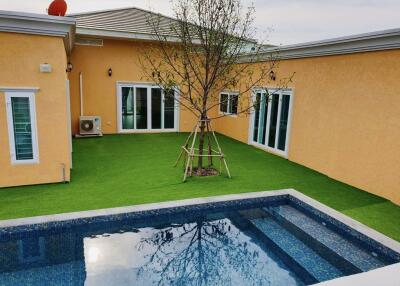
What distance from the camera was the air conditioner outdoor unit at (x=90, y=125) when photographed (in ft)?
42.9

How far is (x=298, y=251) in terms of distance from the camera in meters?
5.12

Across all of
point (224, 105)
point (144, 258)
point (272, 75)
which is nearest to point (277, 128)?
point (272, 75)

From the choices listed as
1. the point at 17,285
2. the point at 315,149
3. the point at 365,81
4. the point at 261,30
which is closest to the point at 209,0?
the point at 261,30

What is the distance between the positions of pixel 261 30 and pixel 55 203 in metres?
7.19

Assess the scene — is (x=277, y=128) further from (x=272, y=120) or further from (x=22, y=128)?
(x=22, y=128)

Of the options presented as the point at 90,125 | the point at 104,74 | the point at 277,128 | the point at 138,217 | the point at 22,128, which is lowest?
the point at 138,217

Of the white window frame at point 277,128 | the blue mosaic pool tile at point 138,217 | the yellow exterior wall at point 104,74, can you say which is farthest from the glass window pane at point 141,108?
the blue mosaic pool tile at point 138,217

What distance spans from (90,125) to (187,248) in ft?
31.1

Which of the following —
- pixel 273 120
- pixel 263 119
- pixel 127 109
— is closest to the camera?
pixel 273 120

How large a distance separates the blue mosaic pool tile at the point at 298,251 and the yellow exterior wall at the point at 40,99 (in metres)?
4.81

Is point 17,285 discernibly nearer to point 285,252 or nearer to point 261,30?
point 285,252

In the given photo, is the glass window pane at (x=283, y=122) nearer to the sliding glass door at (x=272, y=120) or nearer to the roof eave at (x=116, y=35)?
the sliding glass door at (x=272, y=120)

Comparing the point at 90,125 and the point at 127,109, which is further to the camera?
the point at 127,109

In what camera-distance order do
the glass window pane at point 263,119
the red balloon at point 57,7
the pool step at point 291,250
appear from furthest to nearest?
1. the glass window pane at point 263,119
2. the red balloon at point 57,7
3. the pool step at point 291,250
